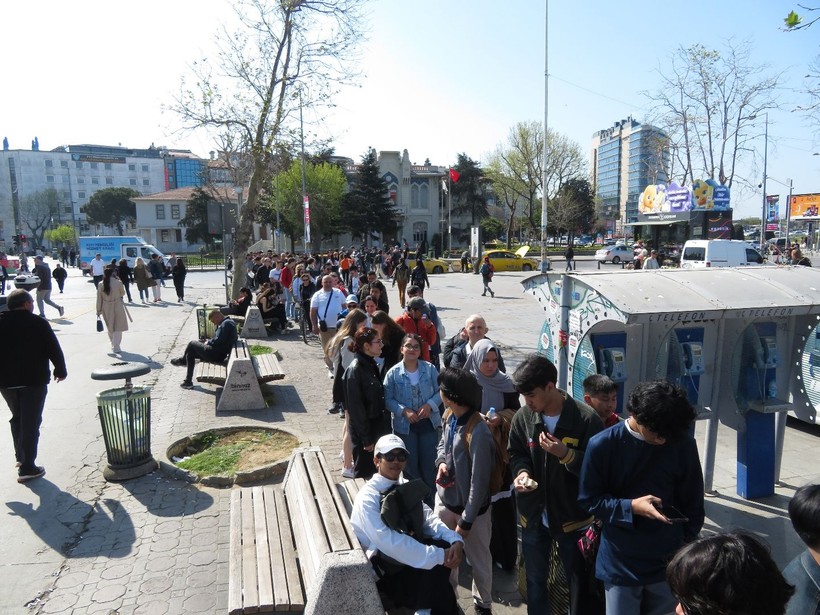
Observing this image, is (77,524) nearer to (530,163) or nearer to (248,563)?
(248,563)

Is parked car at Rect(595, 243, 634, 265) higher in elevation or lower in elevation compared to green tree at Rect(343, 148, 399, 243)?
lower

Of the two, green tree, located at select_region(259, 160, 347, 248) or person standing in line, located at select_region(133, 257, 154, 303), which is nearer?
person standing in line, located at select_region(133, 257, 154, 303)

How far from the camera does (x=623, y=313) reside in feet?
15.1

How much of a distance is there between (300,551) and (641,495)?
78.9 inches

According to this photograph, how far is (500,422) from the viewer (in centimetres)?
388

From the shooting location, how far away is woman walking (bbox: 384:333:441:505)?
4453 mm

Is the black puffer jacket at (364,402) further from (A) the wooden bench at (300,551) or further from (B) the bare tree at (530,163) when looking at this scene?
(B) the bare tree at (530,163)

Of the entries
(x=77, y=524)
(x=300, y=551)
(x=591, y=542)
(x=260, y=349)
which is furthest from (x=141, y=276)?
(x=591, y=542)

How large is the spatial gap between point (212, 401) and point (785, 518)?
7.21 metres

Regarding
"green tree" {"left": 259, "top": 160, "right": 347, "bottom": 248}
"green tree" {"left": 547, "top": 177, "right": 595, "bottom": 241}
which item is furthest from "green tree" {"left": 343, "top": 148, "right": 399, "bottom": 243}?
"green tree" {"left": 547, "top": 177, "right": 595, "bottom": 241}

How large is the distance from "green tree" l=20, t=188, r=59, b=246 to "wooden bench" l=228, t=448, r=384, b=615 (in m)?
103

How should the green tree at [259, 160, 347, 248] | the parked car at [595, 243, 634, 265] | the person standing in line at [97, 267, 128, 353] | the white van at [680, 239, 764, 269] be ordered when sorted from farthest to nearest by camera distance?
the green tree at [259, 160, 347, 248] → the parked car at [595, 243, 634, 265] → the white van at [680, 239, 764, 269] → the person standing in line at [97, 267, 128, 353]

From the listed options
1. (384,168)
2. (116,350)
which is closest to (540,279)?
(116,350)

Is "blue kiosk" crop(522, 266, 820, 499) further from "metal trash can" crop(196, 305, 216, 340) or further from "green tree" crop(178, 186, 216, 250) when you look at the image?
"green tree" crop(178, 186, 216, 250)
